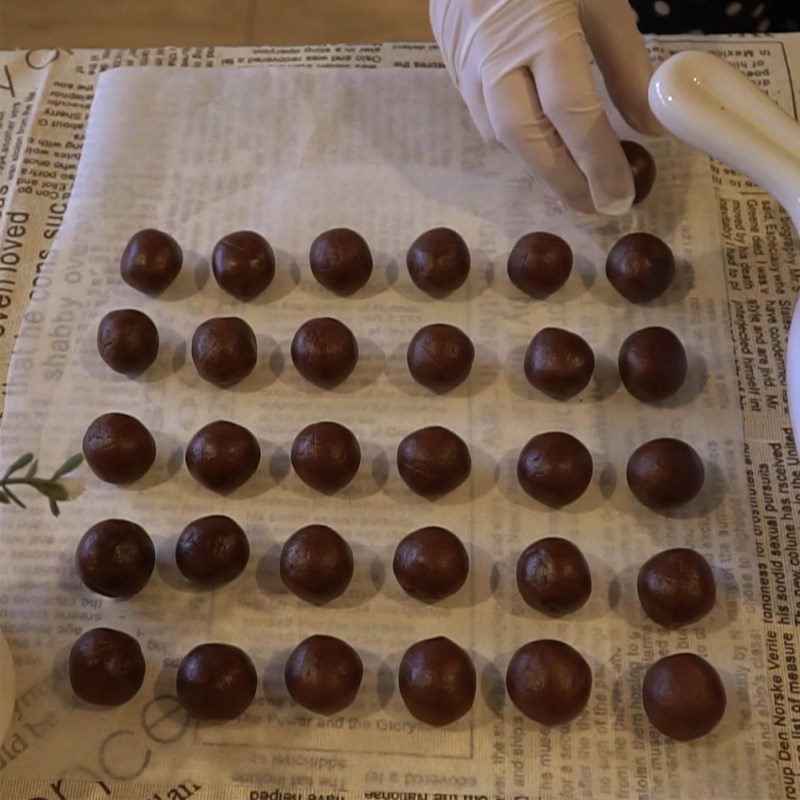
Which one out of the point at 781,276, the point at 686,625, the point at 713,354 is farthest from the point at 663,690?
the point at 781,276

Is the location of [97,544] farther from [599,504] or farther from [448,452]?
[599,504]

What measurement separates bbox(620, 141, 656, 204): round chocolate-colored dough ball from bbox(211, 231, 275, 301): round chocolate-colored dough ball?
1.20 ft

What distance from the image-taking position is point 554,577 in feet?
2.52

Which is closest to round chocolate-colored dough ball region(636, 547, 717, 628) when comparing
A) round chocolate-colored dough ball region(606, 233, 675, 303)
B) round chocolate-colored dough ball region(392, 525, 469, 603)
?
round chocolate-colored dough ball region(392, 525, 469, 603)

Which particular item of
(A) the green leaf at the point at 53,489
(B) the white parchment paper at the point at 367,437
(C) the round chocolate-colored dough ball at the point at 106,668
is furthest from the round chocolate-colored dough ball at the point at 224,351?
(A) the green leaf at the point at 53,489

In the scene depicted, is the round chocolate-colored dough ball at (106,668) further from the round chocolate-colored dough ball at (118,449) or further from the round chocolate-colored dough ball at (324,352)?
the round chocolate-colored dough ball at (324,352)

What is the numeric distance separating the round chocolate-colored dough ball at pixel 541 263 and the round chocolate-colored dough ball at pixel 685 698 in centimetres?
36

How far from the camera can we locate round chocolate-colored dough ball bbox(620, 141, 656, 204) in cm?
94

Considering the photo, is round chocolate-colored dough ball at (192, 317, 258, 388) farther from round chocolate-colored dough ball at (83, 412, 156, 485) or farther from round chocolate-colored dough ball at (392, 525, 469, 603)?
round chocolate-colored dough ball at (392, 525, 469, 603)

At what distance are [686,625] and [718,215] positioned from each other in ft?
1.41

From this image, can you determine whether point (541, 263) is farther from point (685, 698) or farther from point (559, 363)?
point (685, 698)

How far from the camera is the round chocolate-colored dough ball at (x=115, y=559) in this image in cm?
78

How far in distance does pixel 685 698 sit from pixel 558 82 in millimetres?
535

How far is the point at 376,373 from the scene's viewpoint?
91cm
